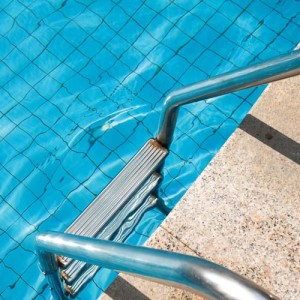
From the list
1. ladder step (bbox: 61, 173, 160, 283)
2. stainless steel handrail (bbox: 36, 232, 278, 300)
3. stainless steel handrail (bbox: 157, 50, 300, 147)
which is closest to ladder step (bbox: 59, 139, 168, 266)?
ladder step (bbox: 61, 173, 160, 283)

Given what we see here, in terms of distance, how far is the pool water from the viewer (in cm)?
383

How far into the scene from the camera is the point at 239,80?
6.33 feet

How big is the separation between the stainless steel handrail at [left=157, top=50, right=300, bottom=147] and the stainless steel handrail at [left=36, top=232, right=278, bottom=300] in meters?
0.89

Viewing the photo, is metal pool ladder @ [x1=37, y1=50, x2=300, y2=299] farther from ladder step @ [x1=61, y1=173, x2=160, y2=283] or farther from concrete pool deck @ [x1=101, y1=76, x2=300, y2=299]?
concrete pool deck @ [x1=101, y1=76, x2=300, y2=299]

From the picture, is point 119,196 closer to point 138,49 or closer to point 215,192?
point 215,192

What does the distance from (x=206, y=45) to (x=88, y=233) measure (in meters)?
2.73

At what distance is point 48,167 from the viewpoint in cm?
403

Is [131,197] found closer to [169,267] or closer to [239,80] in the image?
[239,80]

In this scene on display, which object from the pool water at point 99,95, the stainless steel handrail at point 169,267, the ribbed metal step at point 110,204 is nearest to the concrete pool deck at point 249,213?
the ribbed metal step at point 110,204

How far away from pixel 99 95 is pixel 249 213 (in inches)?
90.5

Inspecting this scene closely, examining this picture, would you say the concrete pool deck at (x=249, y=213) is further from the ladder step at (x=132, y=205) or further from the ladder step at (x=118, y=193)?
the ladder step at (x=132, y=205)

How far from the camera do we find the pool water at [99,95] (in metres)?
3.83

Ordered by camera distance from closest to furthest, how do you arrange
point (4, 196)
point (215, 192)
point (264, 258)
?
point (264, 258), point (215, 192), point (4, 196)

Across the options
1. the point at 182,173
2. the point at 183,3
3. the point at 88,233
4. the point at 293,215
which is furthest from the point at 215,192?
the point at 183,3
